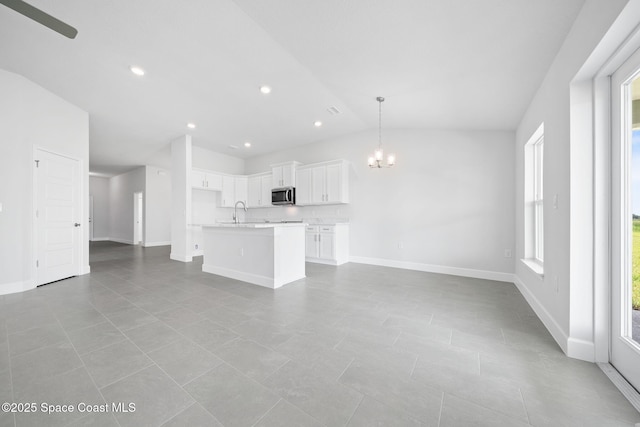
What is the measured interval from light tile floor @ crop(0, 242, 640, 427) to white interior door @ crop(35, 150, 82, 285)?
0.85m

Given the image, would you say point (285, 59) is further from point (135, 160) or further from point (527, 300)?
point (135, 160)

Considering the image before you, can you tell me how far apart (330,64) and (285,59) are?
0.60 meters

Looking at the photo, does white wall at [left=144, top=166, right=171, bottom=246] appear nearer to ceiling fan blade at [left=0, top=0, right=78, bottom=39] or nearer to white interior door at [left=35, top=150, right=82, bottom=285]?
white interior door at [left=35, top=150, right=82, bottom=285]

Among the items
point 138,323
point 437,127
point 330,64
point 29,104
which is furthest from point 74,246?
point 437,127

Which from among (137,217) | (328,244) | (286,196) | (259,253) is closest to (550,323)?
(259,253)

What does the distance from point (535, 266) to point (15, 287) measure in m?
7.11

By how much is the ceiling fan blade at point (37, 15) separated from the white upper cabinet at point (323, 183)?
444cm

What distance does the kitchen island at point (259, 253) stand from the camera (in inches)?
144

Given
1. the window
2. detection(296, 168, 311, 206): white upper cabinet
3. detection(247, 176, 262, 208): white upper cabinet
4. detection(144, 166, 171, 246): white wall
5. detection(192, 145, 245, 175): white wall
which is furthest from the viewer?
detection(144, 166, 171, 246): white wall

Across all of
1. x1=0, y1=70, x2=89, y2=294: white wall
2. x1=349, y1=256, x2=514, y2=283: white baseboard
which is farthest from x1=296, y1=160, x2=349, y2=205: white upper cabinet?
x1=0, y1=70, x2=89, y2=294: white wall

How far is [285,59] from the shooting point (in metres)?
3.09

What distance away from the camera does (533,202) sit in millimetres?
3379

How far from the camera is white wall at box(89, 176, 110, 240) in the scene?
10.9 m

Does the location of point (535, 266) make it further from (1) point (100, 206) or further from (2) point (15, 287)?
(1) point (100, 206)
